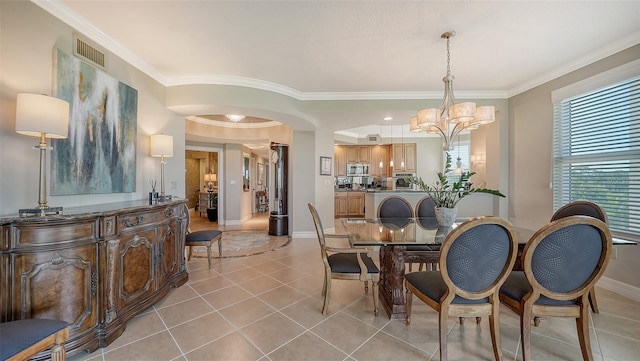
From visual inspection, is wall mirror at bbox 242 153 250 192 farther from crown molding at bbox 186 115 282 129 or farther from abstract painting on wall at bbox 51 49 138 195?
abstract painting on wall at bbox 51 49 138 195

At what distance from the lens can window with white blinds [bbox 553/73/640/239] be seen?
8.22 feet

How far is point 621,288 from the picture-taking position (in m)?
2.55

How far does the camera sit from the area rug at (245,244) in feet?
13.2

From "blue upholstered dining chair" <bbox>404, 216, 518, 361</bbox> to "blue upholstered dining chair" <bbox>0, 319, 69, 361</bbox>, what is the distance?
2.13 metres

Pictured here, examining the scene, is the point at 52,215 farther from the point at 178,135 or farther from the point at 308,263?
the point at 308,263

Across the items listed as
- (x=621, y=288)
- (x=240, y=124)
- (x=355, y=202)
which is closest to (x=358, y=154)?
(x=355, y=202)

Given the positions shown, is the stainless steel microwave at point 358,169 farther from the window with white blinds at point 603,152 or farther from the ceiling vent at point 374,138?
the window with white blinds at point 603,152

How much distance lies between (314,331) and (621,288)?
3316 mm

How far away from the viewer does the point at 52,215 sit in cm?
149

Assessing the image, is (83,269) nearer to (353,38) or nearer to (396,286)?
(396,286)

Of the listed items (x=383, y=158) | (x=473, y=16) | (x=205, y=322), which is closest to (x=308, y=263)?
(x=205, y=322)

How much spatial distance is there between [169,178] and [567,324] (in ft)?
15.0

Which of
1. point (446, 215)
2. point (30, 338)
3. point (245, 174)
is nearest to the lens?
point (30, 338)

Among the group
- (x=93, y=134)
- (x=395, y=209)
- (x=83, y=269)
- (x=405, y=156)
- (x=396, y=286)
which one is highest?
(x=405, y=156)
